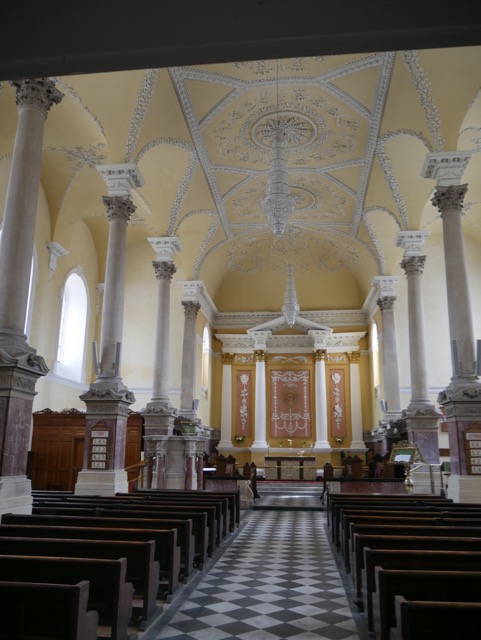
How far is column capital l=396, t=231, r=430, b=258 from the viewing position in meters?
14.5

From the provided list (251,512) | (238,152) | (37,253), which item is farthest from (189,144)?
(251,512)

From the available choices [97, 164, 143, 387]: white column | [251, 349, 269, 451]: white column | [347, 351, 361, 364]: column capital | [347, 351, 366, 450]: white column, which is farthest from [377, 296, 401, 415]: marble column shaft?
[97, 164, 143, 387]: white column

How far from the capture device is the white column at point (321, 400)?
2204cm

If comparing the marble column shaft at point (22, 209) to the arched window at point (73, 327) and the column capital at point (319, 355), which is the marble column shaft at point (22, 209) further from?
the column capital at point (319, 355)

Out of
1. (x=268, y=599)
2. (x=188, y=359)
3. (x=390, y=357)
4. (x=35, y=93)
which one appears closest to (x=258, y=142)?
(x=188, y=359)

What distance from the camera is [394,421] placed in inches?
650

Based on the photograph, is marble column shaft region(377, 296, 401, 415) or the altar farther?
the altar

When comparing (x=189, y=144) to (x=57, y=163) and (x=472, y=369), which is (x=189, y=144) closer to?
(x=57, y=163)

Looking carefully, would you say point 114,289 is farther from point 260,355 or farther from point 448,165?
point 260,355

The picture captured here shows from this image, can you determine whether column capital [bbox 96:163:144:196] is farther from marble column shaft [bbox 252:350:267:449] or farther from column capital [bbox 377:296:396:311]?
marble column shaft [bbox 252:350:267:449]

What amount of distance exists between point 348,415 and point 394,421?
6.27m

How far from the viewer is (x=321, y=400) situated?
74.2ft

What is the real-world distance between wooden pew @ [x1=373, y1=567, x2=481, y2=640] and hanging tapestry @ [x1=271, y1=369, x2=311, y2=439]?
65.3ft

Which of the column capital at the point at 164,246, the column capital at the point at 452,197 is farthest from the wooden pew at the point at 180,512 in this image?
the column capital at the point at 164,246
